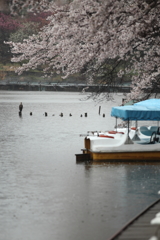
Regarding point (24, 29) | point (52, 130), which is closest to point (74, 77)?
point (24, 29)

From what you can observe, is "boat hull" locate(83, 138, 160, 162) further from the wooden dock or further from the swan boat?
the wooden dock

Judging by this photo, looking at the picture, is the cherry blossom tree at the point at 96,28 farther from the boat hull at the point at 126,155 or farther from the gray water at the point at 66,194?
the boat hull at the point at 126,155

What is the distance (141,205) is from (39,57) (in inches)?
317

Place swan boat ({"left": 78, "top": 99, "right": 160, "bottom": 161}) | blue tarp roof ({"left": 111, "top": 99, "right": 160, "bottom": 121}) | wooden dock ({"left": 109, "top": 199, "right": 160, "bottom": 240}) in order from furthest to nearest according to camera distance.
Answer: blue tarp roof ({"left": 111, "top": 99, "right": 160, "bottom": 121}), swan boat ({"left": 78, "top": 99, "right": 160, "bottom": 161}), wooden dock ({"left": 109, "top": 199, "right": 160, "bottom": 240})

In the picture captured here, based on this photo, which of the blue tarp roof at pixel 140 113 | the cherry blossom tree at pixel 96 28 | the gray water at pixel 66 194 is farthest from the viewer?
the blue tarp roof at pixel 140 113

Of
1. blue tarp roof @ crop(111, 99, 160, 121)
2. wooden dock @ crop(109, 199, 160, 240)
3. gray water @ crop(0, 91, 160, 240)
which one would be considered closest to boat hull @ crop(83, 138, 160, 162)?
gray water @ crop(0, 91, 160, 240)

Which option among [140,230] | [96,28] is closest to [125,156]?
[96,28]

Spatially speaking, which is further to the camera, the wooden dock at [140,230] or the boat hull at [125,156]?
the boat hull at [125,156]

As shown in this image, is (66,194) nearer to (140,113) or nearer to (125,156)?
(125,156)

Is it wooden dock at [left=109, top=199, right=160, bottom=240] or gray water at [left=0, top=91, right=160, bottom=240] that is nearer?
wooden dock at [left=109, top=199, right=160, bottom=240]

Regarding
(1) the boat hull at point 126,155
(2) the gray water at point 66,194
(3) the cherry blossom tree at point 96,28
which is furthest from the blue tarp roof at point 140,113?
A: (3) the cherry blossom tree at point 96,28

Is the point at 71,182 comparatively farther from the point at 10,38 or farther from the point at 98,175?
the point at 10,38

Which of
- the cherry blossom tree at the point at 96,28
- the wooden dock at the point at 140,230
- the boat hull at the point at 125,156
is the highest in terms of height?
the cherry blossom tree at the point at 96,28

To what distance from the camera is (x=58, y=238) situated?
1523cm
